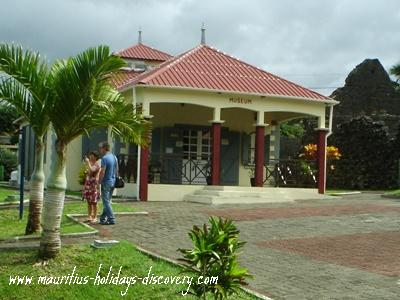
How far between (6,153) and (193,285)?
34967 mm

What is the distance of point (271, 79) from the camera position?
22.0 metres

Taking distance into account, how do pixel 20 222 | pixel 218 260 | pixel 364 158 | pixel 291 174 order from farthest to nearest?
pixel 364 158, pixel 291 174, pixel 20 222, pixel 218 260

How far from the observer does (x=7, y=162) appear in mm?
38375

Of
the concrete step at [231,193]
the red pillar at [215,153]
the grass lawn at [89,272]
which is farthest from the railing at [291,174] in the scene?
the grass lawn at [89,272]

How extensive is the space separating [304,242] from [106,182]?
163 inches

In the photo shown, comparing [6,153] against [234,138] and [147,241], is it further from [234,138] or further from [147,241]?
[147,241]

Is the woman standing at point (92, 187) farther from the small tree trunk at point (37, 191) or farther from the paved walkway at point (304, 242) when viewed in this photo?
the small tree trunk at point (37, 191)

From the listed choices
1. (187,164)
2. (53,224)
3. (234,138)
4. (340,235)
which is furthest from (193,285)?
(234,138)

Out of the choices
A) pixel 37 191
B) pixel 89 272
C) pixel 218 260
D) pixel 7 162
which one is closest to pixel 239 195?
pixel 37 191

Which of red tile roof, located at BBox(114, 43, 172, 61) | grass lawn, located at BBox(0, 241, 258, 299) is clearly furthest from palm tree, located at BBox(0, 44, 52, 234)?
red tile roof, located at BBox(114, 43, 172, 61)

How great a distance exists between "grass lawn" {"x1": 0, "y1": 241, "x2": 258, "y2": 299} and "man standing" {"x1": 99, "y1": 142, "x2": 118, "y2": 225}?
116 inches

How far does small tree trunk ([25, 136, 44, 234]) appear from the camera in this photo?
9305 millimetres

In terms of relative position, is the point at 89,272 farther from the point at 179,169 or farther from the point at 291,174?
the point at 291,174

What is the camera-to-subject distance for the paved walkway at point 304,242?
756 cm
